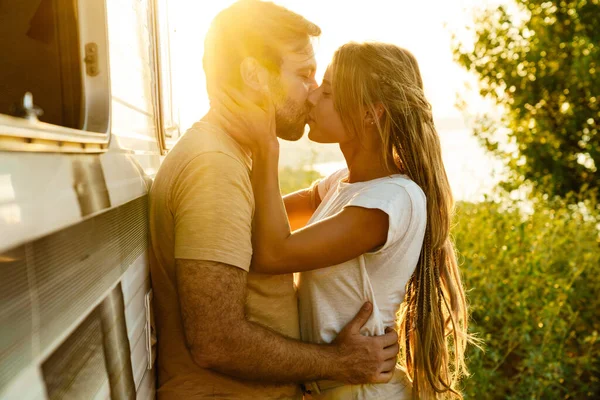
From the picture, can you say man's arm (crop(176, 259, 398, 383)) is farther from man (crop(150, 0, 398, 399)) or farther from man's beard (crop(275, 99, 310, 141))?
man's beard (crop(275, 99, 310, 141))

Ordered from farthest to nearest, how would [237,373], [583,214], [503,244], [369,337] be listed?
[583,214] < [503,244] < [369,337] < [237,373]

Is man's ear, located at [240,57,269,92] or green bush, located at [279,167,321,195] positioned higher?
man's ear, located at [240,57,269,92]

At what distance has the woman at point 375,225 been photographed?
2631 mm

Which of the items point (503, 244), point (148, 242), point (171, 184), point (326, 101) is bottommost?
point (503, 244)

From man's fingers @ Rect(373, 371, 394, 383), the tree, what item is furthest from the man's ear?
the tree

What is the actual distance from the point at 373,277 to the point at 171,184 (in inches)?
35.5

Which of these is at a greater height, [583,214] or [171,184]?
[171,184]

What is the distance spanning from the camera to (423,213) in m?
2.83

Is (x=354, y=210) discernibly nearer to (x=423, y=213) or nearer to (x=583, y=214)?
(x=423, y=213)

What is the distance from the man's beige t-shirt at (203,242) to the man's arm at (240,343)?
0.07 metres

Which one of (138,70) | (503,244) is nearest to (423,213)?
(138,70)

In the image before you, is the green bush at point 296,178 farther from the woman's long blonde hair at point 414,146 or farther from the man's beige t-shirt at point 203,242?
the man's beige t-shirt at point 203,242

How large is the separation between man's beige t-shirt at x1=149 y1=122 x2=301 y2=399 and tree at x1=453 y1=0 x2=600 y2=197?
665 centimetres

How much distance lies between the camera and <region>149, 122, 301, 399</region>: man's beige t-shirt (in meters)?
2.29
